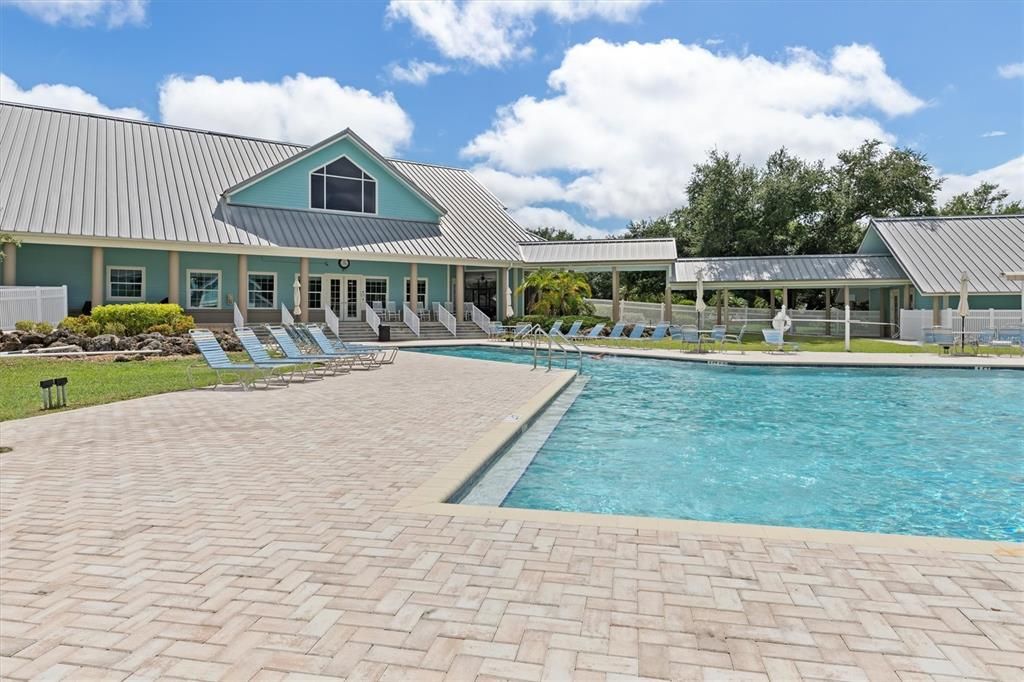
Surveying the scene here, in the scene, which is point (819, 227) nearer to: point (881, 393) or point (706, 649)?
point (881, 393)

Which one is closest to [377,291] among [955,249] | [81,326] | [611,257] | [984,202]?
[611,257]

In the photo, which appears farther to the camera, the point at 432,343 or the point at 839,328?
the point at 839,328

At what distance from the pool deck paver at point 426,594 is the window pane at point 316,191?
2444cm

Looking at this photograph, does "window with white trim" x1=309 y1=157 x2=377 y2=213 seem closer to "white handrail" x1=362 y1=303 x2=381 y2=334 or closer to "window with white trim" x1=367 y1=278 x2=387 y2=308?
"window with white trim" x1=367 y1=278 x2=387 y2=308

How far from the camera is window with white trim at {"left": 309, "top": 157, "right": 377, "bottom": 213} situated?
28.5m

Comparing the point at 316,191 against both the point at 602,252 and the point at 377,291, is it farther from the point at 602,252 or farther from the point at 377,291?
the point at 602,252

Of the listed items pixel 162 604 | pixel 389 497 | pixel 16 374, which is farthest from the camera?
pixel 16 374

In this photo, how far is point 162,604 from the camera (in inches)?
124

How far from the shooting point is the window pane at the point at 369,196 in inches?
1166

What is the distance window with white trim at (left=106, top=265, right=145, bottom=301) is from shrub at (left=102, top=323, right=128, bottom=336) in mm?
4761

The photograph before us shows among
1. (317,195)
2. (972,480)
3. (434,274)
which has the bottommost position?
(972,480)

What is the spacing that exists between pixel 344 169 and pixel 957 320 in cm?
2674

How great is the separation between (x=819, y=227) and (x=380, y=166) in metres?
29.1

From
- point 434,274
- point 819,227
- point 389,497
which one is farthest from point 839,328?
point 389,497
